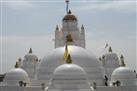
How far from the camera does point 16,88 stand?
44.7 m

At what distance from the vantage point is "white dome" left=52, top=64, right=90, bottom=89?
37.2 m

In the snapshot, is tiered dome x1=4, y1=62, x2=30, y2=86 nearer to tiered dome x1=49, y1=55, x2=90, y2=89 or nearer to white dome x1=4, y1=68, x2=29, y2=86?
white dome x1=4, y1=68, x2=29, y2=86

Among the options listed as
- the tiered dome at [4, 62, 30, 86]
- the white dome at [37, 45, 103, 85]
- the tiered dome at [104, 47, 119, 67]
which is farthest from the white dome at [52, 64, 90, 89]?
the tiered dome at [104, 47, 119, 67]

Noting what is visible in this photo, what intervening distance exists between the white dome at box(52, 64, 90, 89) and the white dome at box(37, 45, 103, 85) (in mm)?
5788

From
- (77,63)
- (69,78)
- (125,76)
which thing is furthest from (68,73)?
(125,76)

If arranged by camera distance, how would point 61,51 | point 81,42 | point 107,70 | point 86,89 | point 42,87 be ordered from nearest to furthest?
point 86,89 → point 42,87 → point 61,51 → point 107,70 → point 81,42

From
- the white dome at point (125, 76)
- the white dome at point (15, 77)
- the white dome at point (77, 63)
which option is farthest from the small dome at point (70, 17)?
the white dome at point (125, 76)

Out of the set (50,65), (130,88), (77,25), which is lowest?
(130,88)

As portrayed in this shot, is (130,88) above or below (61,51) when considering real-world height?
below

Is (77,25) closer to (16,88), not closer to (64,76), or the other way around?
(16,88)

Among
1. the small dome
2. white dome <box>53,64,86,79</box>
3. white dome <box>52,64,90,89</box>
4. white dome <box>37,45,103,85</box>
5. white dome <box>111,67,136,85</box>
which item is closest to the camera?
white dome <box>52,64,90,89</box>

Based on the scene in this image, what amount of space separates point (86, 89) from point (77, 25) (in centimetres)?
2131

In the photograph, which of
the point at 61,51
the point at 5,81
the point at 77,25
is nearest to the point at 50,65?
the point at 61,51

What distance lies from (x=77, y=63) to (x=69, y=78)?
22.0 feet
